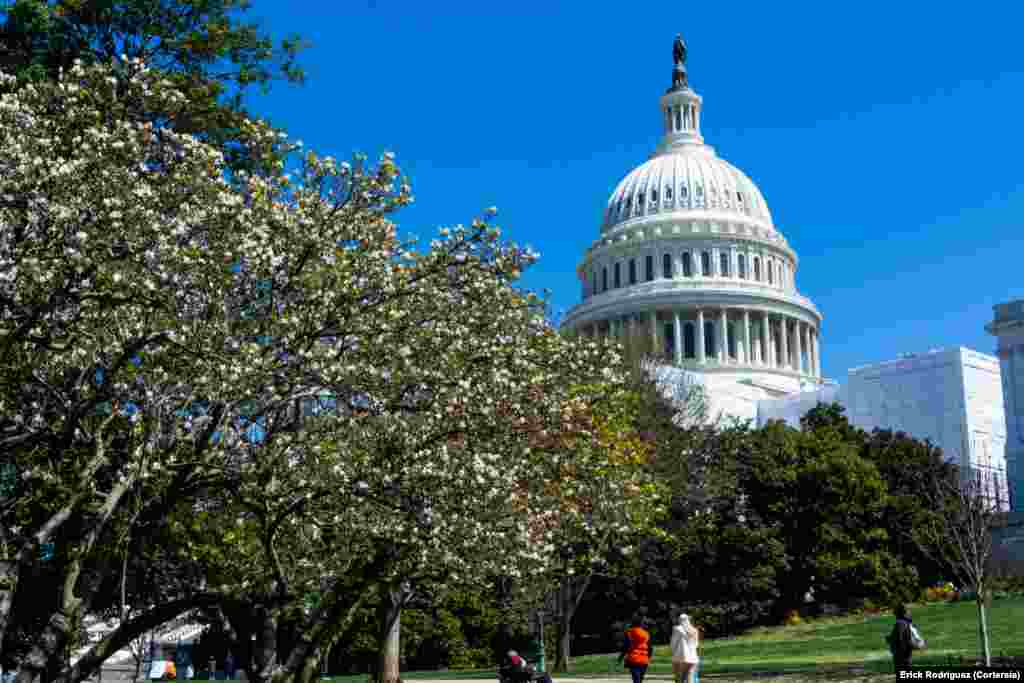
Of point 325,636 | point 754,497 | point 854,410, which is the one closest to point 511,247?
point 325,636

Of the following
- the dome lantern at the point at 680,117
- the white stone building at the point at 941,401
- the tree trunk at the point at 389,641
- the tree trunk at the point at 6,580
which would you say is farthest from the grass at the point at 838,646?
the dome lantern at the point at 680,117

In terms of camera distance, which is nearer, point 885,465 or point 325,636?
point 325,636

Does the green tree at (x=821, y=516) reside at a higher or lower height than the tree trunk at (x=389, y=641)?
higher

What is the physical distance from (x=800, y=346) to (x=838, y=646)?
97405 mm

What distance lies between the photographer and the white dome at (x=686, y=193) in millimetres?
146000

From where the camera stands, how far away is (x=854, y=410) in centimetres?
11806

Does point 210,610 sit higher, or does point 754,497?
point 754,497

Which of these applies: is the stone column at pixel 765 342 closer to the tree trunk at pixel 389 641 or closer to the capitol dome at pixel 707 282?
the capitol dome at pixel 707 282

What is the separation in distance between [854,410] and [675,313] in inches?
961

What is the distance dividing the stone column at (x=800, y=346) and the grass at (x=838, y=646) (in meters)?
79.8

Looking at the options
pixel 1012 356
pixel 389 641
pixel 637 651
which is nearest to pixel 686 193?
pixel 1012 356

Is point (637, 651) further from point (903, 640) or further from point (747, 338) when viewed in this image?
point (747, 338)

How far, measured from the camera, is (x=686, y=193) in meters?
147

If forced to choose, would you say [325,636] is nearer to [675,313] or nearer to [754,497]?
[754,497]
